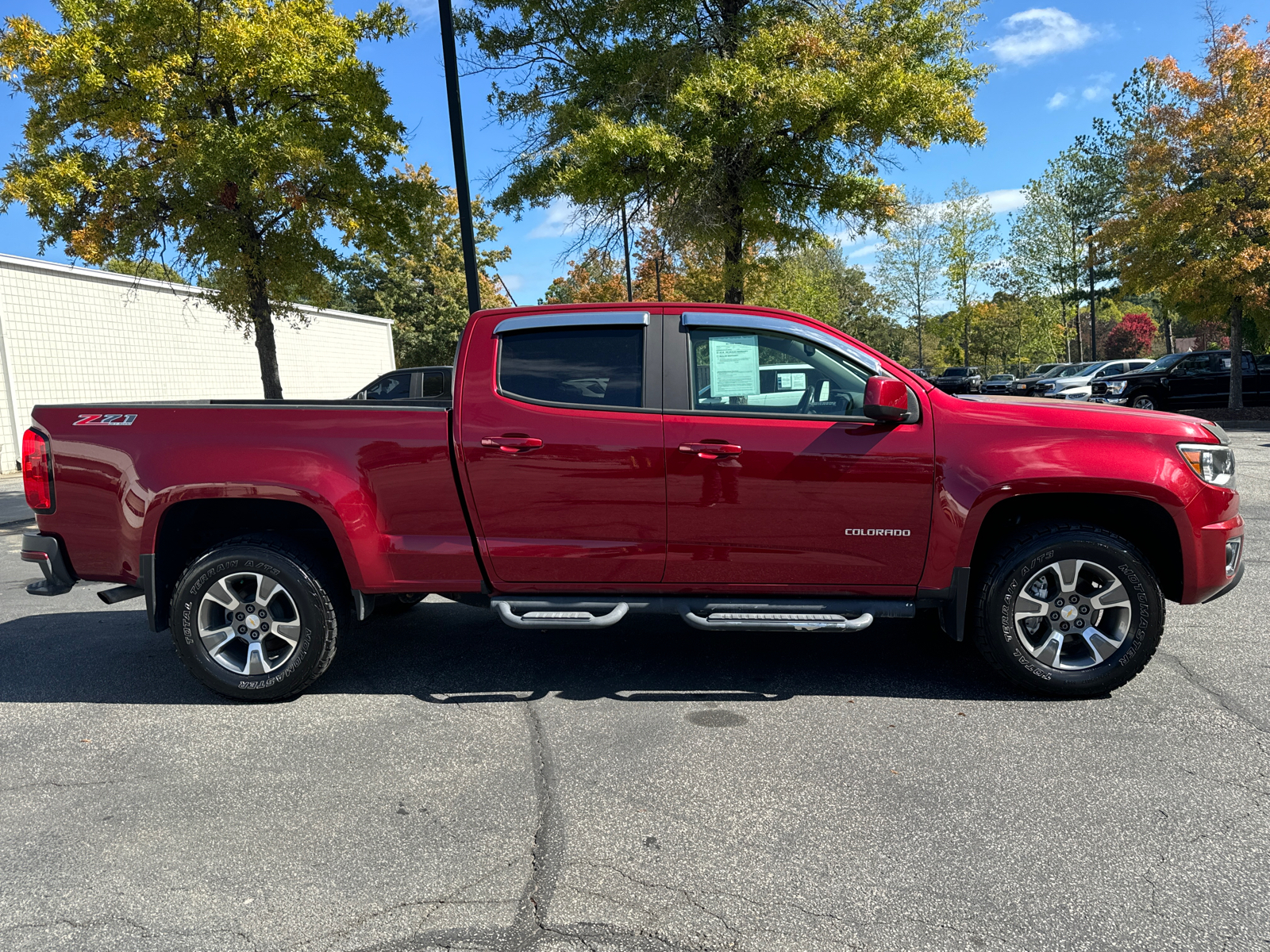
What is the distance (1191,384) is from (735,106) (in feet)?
52.2

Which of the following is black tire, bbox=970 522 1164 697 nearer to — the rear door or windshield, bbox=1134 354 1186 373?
the rear door

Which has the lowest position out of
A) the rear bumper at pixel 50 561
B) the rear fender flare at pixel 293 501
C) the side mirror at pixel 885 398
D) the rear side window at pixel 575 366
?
the rear bumper at pixel 50 561

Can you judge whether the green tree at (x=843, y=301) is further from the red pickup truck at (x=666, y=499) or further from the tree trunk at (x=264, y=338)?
the red pickup truck at (x=666, y=499)

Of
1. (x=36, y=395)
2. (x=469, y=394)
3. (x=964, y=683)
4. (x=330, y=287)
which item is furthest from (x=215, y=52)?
(x=964, y=683)

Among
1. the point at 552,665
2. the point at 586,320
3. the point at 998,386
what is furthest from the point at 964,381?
the point at 586,320

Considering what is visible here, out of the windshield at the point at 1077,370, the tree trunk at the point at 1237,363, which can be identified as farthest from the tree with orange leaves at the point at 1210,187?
the windshield at the point at 1077,370

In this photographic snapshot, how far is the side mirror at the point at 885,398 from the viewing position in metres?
3.92

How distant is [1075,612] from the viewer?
4125mm

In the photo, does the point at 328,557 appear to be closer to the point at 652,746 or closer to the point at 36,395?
the point at 652,746

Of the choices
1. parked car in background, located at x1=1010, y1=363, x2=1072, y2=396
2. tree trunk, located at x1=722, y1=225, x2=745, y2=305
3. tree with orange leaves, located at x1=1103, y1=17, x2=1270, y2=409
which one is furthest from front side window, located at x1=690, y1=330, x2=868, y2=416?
parked car in background, located at x1=1010, y1=363, x2=1072, y2=396

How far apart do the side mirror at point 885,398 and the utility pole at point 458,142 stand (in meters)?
6.73

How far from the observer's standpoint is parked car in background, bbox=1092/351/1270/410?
2144cm

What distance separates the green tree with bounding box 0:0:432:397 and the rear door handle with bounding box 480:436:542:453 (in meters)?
9.83

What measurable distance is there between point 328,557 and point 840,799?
287 cm
